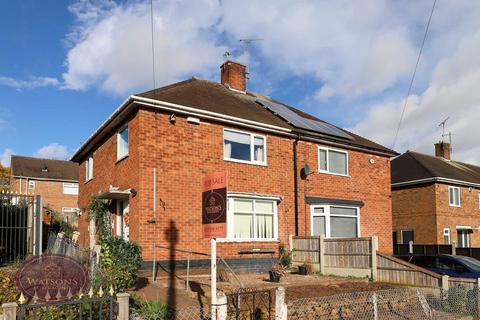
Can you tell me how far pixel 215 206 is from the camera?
24.2 feet

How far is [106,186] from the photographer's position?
60.6 ft

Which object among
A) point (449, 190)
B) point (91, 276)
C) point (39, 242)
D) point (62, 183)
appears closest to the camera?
point (91, 276)

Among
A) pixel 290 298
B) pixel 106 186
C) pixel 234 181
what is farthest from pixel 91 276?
pixel 106 186

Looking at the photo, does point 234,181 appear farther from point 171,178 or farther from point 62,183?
point 62,183

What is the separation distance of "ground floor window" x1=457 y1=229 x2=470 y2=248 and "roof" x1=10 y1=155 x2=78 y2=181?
1421 inches

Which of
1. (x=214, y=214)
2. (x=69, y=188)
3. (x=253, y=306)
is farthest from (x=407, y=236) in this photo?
(x=69, y=188)

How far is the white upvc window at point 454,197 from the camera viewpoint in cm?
3195

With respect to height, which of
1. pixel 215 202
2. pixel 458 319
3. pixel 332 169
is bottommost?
pixel 458 319

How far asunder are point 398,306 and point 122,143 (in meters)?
10.7

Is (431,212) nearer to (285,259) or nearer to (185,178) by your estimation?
(285,259)

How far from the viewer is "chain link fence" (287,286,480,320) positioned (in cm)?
1027

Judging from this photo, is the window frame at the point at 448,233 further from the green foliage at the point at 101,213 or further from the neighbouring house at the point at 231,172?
the green foliage at the point at 101,213

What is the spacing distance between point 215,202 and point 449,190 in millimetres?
28682

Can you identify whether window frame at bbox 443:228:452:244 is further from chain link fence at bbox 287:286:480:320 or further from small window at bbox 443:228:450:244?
chain link fence at bbox 287:286:480:320
